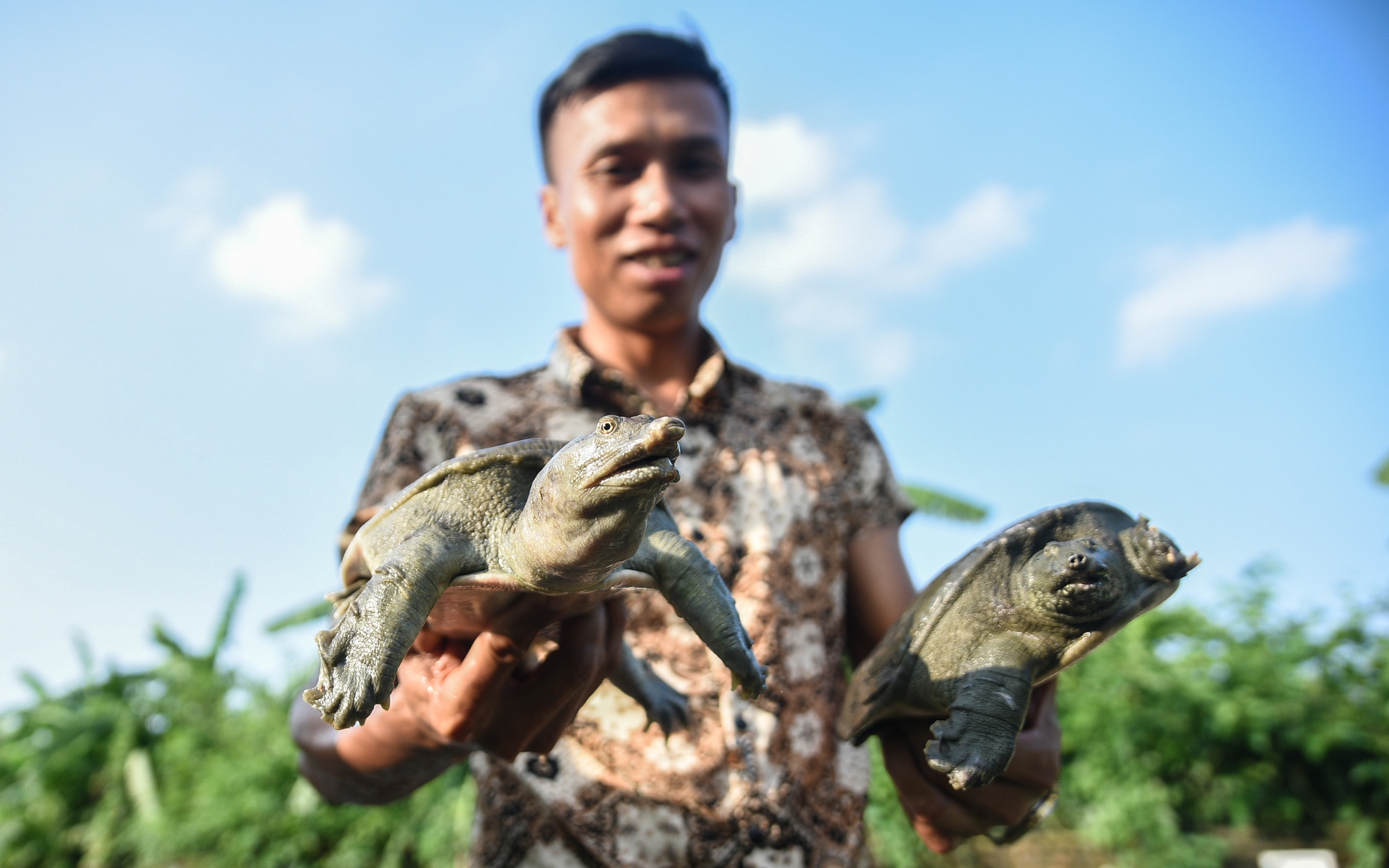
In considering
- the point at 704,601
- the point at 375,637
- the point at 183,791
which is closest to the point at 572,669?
the point at 704,601

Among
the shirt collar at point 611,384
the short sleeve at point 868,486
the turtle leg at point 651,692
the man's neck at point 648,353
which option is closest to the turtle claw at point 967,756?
the turtle leg at point 651,692

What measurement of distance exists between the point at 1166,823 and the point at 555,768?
595cm

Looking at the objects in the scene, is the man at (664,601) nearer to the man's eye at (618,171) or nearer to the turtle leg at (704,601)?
the man's eye at (618,171)

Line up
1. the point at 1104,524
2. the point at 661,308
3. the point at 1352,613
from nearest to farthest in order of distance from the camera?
the point at 1104,524 < the point at 661,308 < the point at 1352,613

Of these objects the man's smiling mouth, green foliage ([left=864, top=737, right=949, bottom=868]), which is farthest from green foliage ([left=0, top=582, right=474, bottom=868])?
the man's smiling mouth

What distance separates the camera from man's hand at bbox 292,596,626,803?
1744mm

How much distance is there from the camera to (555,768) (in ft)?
8.20

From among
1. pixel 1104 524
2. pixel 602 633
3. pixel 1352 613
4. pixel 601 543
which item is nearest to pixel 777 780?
pixel 602 633

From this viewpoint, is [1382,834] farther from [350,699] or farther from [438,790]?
[350,699]

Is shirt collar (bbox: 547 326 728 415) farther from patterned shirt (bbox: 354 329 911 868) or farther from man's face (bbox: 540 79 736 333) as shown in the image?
man's face (bbox: 540 79 736 333)

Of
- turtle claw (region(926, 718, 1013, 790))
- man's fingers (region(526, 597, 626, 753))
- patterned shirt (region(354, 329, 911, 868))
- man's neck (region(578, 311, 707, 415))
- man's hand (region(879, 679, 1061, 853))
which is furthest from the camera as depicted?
man's neck (region(578, 311, 707, 415))

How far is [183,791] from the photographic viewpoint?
10.4m

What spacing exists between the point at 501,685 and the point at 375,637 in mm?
415

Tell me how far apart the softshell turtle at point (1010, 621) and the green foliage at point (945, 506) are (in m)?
7.92
